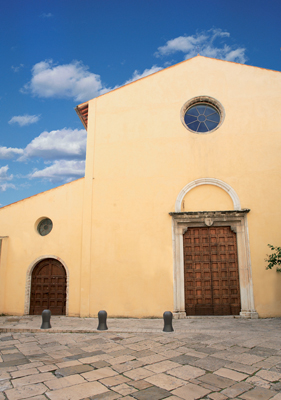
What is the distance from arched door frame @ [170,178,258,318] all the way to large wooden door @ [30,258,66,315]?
13.3ft

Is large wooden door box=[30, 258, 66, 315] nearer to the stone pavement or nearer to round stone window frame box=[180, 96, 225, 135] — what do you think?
the stone pavement

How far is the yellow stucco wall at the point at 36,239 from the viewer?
10.3 meters

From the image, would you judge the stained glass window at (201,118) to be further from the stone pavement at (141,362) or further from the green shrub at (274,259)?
the stone pavement at (141,362)

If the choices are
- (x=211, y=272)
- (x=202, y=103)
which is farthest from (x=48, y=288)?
(x=202, y=103)

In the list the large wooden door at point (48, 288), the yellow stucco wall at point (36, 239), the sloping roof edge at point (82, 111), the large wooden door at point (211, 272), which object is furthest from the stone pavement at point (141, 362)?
the sloping roof edge at point (82, 111)

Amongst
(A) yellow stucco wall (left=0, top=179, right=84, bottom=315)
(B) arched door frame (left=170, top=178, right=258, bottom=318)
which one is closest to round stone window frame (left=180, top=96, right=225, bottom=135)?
(B) arched door frame (left=170, top=178, right=258, bottom=318)

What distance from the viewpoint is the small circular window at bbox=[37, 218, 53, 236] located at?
35.4 feet

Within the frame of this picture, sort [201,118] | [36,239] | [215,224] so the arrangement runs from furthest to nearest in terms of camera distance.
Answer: [201,118] < [36,239] < [215,224]

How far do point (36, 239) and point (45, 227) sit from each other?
0.55 meters

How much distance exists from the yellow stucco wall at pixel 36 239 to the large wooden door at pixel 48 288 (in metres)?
0.30

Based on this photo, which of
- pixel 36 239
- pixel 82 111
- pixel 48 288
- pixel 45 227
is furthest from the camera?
pixel 82 111

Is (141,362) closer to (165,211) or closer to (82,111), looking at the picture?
(165,211)

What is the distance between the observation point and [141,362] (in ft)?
16.8

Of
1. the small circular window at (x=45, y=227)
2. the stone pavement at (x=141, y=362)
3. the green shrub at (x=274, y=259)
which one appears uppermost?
the small circular window at (x=45, y=227)
